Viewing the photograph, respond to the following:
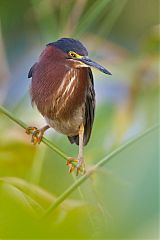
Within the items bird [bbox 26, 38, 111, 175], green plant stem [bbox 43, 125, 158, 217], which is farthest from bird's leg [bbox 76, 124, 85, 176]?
green plant stem [bbox 43, 125, 158, 217]

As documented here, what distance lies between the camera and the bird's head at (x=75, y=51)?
792 mm

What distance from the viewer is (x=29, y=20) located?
1805 mm

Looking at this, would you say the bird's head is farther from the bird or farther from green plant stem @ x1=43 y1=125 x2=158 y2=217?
green plant stem @ x1=43 y1=125 x2=158 y2=217

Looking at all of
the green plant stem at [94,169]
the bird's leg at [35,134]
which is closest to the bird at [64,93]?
the bird's leg at [35,134]

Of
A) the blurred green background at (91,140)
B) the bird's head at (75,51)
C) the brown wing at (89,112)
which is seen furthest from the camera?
the brown wing at (89,112)

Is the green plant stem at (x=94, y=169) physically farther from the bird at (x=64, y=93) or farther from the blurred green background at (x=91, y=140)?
the bird at (x=64, y=93)

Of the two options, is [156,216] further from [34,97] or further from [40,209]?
[34,97]

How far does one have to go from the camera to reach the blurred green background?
274mm

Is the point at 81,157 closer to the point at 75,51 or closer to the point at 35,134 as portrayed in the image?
the point at 35,134

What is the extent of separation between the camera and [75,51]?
31.7 inches

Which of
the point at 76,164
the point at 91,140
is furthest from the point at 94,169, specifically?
the point at 91,140

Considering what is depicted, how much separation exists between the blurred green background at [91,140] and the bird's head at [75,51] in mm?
137

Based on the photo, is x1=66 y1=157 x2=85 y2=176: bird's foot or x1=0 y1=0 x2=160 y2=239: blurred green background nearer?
x1=0 y1=0 x2=160 y2=239: blurred green background

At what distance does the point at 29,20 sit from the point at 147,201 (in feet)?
5.12
